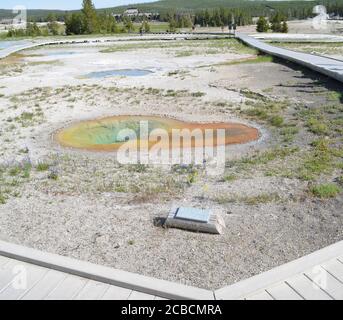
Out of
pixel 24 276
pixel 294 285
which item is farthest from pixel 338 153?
pixel 24 276

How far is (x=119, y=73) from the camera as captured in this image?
21125 mm

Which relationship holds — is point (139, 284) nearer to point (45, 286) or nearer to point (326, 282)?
point (45, 286)

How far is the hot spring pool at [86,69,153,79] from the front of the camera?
2031 centimetres

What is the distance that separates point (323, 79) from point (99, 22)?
162 ft

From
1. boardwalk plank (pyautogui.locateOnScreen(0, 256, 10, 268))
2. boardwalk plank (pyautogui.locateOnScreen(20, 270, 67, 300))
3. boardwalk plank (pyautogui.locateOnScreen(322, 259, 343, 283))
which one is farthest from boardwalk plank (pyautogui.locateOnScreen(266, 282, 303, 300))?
boardwalk plank (pyautogui.locateOnScreen(0, 256, 10, 268))

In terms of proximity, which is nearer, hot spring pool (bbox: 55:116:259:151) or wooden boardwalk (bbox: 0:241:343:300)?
wooden boardwalk (bbox: 0:241:343:300)

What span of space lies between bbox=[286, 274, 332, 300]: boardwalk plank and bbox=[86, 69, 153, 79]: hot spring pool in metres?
17.2

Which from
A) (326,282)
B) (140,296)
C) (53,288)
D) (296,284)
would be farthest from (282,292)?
(53,288)

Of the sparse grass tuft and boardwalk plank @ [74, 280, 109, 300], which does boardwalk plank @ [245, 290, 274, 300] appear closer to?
boardwalk plank @ [74, 280, 109, 300]

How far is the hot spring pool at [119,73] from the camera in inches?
800

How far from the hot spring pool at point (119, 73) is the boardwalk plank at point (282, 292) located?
17264 millimetres

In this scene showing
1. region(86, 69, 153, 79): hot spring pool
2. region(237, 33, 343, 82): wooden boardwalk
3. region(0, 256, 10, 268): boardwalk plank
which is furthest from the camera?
region(86, 69, 153, 79): hot spring pool

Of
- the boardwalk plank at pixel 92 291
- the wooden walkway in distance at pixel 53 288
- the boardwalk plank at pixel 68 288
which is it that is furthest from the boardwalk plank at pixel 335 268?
the boardwalk plank at pixel 68 288
